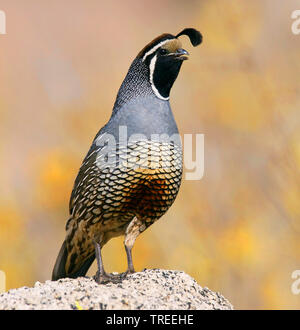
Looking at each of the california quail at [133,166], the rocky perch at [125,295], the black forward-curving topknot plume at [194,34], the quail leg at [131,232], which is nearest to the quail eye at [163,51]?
the california quail at [133,166]

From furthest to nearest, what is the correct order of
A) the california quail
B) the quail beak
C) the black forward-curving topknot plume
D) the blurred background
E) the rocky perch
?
the blurred background → the black forward-curving topknot plume → the quail beak → the california quail → the rocky perch

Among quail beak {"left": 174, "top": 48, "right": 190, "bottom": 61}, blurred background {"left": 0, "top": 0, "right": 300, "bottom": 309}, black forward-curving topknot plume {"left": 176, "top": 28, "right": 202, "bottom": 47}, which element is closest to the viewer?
quail beak {"left": 174, "top": 48, "right": 190, "bottom": 61}

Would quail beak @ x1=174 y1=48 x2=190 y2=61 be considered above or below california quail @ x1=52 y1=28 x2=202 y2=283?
above

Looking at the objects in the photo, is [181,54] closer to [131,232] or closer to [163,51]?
[163,51]

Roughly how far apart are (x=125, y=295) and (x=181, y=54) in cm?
140

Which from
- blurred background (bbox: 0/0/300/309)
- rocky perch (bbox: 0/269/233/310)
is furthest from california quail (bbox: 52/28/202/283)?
blurred background (bbox: 0/0/300/309)

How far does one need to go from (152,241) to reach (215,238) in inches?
19.9

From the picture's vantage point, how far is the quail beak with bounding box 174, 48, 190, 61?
3.60 m

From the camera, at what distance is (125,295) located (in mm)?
3025

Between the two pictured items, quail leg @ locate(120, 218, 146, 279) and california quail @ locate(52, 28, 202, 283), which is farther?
quail leg @ locate(120, 218, 146, 279)

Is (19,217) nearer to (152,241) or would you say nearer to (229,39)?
(152,241)

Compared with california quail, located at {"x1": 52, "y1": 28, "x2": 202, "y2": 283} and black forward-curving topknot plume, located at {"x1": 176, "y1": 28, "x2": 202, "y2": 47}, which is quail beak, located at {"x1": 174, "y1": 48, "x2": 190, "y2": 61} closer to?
california quail, located at {"x1": 52, "y1": 28, "x2": 202, "y2": 283}

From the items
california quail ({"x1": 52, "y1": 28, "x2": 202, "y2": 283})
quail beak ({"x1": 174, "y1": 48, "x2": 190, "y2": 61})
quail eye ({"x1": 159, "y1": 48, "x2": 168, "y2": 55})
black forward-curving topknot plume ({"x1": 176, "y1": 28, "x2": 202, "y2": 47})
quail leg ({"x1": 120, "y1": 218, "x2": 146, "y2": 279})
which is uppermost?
black forward-curving topknot plume ({"x1": 176, "y1": 28, "x2": 202, "y2": 47})
